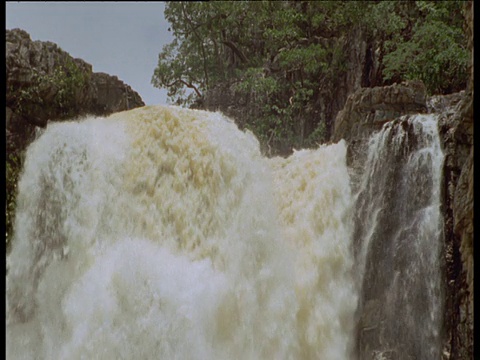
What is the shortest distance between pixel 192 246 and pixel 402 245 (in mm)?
2303

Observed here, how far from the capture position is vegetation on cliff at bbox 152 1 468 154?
31.9ft

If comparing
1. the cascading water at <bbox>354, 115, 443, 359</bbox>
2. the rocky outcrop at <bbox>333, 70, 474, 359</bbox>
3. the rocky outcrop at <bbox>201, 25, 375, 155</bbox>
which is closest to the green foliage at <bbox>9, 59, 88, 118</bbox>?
the rocky outcrop at <bbox>201, 25, 375, 155</bbox>

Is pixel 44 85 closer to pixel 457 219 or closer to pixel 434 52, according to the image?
pixel 457 219

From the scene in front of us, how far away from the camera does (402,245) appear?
516 cm

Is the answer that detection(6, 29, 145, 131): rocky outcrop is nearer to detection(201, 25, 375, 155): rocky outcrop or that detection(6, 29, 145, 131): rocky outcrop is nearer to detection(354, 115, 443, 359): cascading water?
detection(201, 25, 375, 155): rocky outcrop

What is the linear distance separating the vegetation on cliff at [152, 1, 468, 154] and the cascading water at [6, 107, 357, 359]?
3873 millimetres

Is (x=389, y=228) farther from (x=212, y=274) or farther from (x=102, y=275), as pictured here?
(x=102, y=275)

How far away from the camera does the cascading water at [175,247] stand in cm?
488

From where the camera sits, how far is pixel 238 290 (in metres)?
5.23

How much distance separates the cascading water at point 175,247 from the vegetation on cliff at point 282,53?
3.87 meters

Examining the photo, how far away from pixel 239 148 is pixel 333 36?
5.29 metres

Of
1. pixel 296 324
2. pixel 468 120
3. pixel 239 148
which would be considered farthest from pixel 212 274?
pixel 468 120

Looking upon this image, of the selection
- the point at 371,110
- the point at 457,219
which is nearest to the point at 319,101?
the point at 371,110

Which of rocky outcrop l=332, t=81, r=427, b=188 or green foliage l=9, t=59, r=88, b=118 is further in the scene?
green foliage l=9, t=59, r=88, b=118
